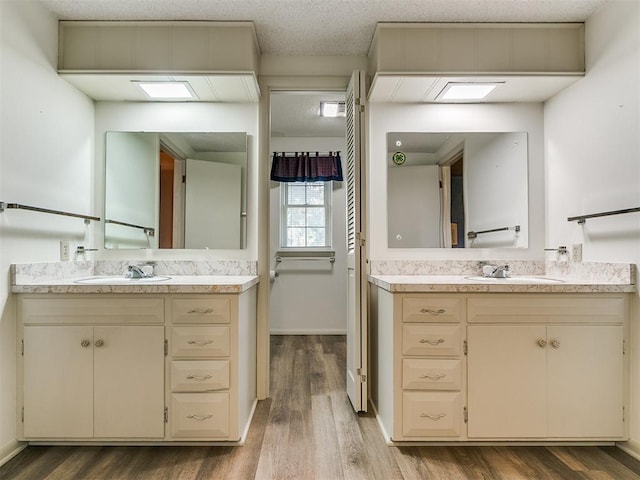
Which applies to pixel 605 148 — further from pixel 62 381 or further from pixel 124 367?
pixel 62 381

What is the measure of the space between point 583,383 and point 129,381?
2.25 meters

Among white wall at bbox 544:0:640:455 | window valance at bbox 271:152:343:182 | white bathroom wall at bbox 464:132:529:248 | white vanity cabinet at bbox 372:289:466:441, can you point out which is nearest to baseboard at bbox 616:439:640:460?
white wall at bbox 544:0:640:455

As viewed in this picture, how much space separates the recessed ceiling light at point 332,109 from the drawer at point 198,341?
241cm

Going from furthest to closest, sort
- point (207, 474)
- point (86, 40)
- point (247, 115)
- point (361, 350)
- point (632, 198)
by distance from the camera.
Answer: point (247, 115) → point (361, 350) → point (86, 40) → point (632, 198) → point (207, 474)

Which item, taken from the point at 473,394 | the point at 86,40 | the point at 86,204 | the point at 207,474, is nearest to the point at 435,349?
the point at 473,394

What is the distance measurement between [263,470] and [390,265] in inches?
53.3

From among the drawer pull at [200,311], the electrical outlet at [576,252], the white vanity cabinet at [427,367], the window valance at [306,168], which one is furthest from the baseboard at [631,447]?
the window valance at [306,168]

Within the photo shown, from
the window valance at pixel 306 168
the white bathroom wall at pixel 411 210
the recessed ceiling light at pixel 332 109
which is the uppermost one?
the recessed ceiling light at pixel 332 109

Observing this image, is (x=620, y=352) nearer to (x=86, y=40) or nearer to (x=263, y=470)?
(x=263, y=470)

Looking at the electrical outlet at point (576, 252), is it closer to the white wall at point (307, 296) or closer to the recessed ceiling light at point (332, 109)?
the recessed ceiling light at point (332, 109)

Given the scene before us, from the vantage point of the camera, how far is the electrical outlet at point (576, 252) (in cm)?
213

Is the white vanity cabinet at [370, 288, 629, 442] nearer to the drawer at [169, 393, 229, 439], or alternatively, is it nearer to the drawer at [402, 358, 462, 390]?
the drawer at [402, 358, 462, 390]

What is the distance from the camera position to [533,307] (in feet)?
5.94

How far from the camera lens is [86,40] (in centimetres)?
209
